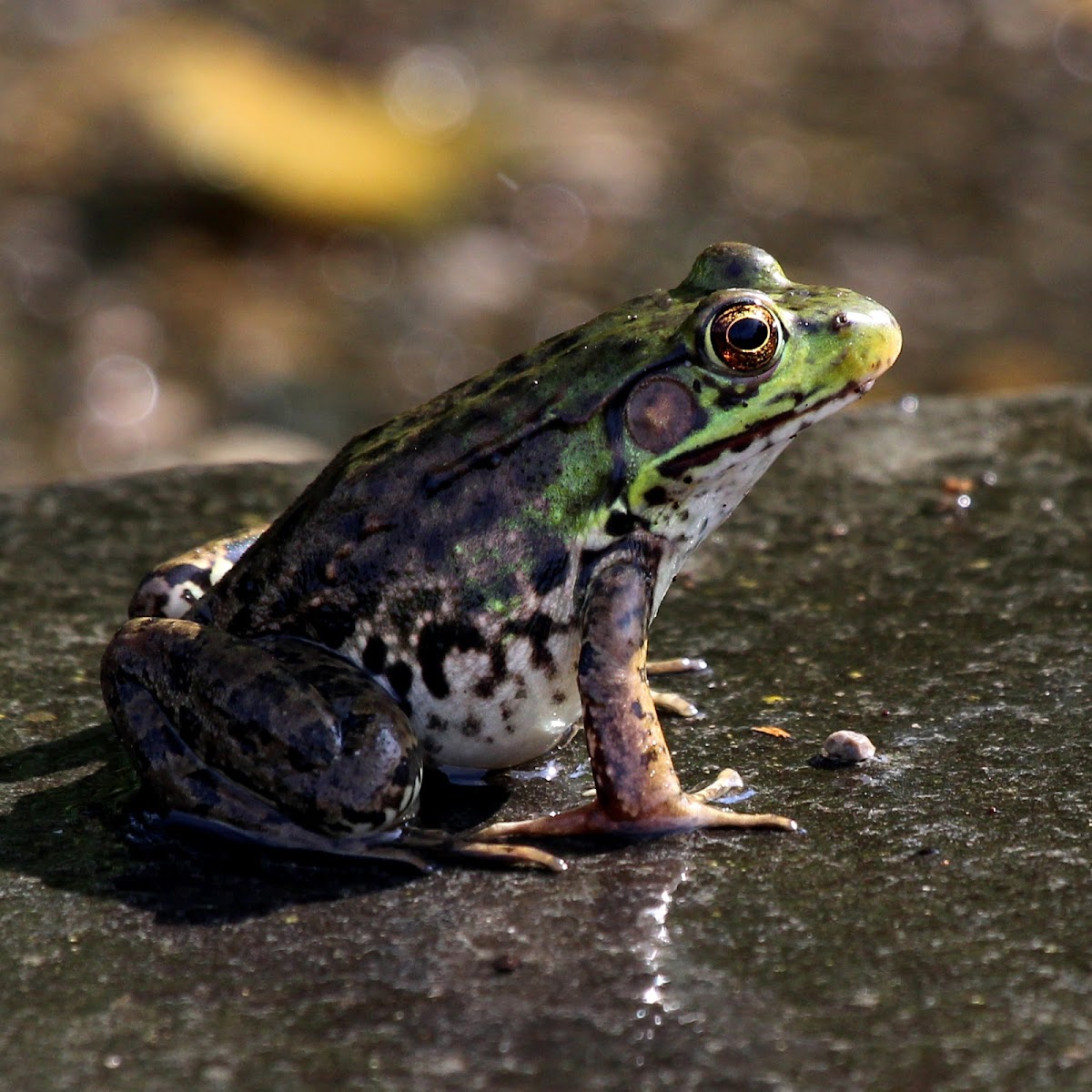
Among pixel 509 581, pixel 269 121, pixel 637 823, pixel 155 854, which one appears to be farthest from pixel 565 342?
pixel 269 121

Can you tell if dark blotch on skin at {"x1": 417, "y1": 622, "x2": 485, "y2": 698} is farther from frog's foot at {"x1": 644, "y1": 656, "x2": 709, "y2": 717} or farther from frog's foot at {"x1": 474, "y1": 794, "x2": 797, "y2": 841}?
frog's foot at {"x1": 644, "y1": 656, "x2": 709, "y2": 717}

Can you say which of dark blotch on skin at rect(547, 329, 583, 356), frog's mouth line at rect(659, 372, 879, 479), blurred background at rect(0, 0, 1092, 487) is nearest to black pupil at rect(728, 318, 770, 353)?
frog's mouth line at rect(659, 372, 879, 479)

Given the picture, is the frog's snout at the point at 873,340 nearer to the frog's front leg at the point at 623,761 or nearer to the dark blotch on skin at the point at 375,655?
the frog's front leg at the point at 623,761

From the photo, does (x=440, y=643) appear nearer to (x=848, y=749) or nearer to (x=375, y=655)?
(x=375, y=655)

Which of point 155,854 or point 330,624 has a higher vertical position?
point 330,624

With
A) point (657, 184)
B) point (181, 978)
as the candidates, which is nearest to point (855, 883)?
point (181, 978)

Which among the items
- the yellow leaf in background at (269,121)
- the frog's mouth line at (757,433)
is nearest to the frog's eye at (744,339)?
the frog's mouth line at (757,433)
